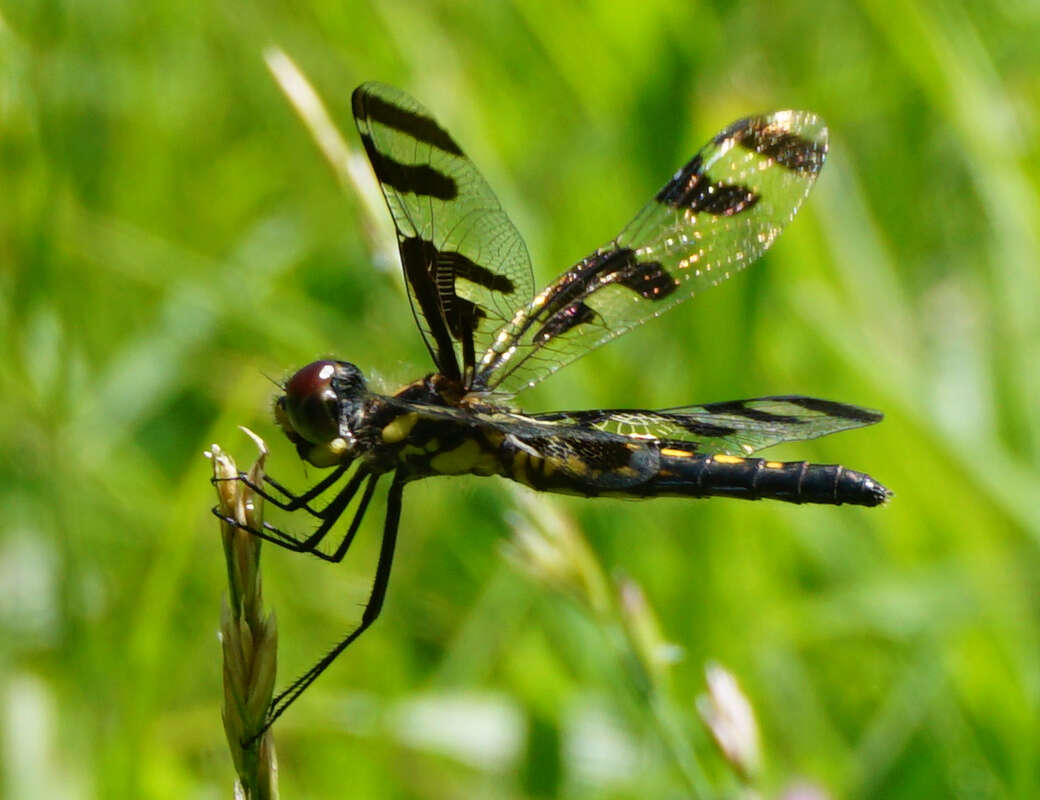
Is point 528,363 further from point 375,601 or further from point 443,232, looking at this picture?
point 375,601

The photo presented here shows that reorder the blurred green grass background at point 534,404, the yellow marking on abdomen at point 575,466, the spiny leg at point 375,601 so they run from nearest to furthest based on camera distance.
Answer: the spiny leg at point 375,601
the yellow marking on abdomen at point 575,466
the blurred green grass background at point 534,404

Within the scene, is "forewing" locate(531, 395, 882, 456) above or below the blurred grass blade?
above

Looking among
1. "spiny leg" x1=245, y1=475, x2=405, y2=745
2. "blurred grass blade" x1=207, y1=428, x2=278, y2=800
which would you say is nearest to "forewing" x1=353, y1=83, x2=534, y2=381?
"spiny leg" x1=245, y1=475, x2=405, y2=745

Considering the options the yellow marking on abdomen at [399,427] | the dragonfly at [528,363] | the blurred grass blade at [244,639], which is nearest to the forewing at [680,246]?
the dragonfly at [528,363]

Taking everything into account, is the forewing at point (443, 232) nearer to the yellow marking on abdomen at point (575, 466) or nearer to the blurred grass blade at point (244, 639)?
the yellow marking on abdomen at point (575, 466)

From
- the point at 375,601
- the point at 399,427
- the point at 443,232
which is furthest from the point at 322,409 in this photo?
the point at 443,232

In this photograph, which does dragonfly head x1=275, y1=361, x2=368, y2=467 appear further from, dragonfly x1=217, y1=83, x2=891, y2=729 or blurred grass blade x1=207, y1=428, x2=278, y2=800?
blurred grass blade x1=207, y1=428, x2=278, y2=800

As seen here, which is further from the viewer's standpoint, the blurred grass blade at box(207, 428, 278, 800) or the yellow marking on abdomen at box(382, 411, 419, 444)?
the yellow marking on abdomen at box(382, 411, 419, 444)
